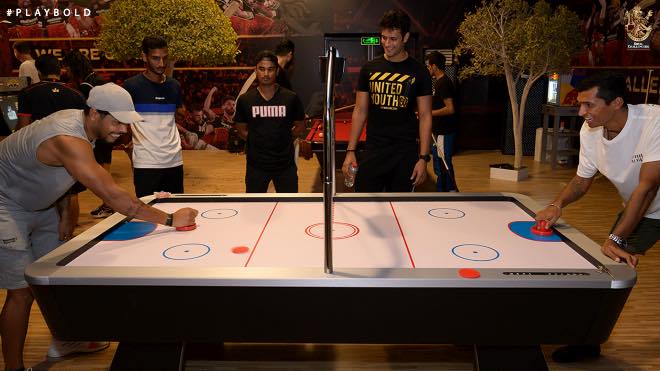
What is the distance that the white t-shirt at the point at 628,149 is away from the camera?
7.89ft

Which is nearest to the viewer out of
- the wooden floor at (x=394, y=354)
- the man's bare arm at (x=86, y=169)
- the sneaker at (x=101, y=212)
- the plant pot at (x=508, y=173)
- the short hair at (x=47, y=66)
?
the man's bare arm at (x=86, y=169)

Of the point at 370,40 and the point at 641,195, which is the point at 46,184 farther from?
the point at 370,40

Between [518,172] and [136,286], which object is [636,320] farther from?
[518,172]

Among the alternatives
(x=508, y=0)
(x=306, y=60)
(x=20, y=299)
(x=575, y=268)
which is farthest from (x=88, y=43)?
(x=575, y=268)

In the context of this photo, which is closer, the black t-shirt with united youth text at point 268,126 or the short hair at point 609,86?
the short hair at point 609,86

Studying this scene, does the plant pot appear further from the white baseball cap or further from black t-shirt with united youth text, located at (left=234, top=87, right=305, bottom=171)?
the white baseball cap

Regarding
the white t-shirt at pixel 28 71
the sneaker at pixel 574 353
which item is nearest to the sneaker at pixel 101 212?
the white t-shirt at pixel 28 71

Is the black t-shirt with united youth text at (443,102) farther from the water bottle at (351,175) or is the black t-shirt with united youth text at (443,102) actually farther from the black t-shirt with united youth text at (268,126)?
the water bottle at (351,175)

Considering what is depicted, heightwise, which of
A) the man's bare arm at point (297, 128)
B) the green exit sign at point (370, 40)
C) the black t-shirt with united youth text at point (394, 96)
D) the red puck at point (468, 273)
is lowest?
the red puck at point (468, 273)

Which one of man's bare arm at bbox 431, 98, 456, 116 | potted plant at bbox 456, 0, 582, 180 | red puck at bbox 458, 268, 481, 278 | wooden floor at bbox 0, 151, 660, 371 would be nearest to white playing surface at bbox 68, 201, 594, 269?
red puck at bbox 458, 268, 481, 278

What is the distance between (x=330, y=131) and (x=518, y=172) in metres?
5.90

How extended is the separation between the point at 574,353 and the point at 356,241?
1.44 metres

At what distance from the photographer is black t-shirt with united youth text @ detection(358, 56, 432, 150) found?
3.43m

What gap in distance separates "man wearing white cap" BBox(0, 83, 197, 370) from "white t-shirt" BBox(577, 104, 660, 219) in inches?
76.3
